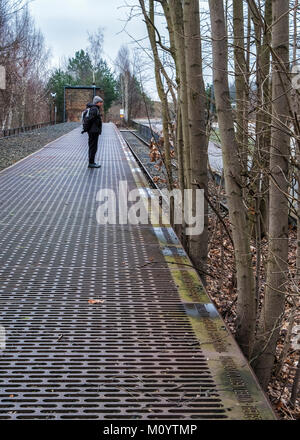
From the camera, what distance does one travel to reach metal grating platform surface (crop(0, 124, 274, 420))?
3.18 m

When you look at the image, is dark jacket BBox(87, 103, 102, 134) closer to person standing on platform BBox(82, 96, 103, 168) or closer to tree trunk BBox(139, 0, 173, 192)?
person standing on platform BBox(82, 96, 103, 168)

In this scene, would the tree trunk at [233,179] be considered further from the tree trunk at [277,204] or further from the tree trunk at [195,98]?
the tree trunk at [195,98]

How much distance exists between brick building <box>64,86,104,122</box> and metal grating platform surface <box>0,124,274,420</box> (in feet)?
229

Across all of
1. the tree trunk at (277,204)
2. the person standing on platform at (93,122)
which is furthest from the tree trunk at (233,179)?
the person standing on platform at (93,122)

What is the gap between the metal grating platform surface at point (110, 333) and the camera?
318 cm

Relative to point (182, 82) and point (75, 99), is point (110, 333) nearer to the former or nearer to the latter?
point (182, 82)

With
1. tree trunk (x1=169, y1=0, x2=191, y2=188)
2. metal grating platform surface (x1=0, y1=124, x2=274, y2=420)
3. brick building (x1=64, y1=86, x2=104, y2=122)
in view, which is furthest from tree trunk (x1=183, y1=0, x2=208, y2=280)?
Result: brick building (x1=64, y1=86, x2=104, y2=122)

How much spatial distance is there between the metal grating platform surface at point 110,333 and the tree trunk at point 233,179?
13.7 inches

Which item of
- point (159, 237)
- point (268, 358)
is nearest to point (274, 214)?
point (268, 358)

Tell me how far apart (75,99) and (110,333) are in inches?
Answer: 2923

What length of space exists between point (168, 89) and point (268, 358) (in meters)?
4.70

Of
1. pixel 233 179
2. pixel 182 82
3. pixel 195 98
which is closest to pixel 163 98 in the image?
pixel 182 82

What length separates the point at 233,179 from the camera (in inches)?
180

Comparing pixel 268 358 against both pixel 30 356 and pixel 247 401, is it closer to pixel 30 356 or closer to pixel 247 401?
pixel 247 401
